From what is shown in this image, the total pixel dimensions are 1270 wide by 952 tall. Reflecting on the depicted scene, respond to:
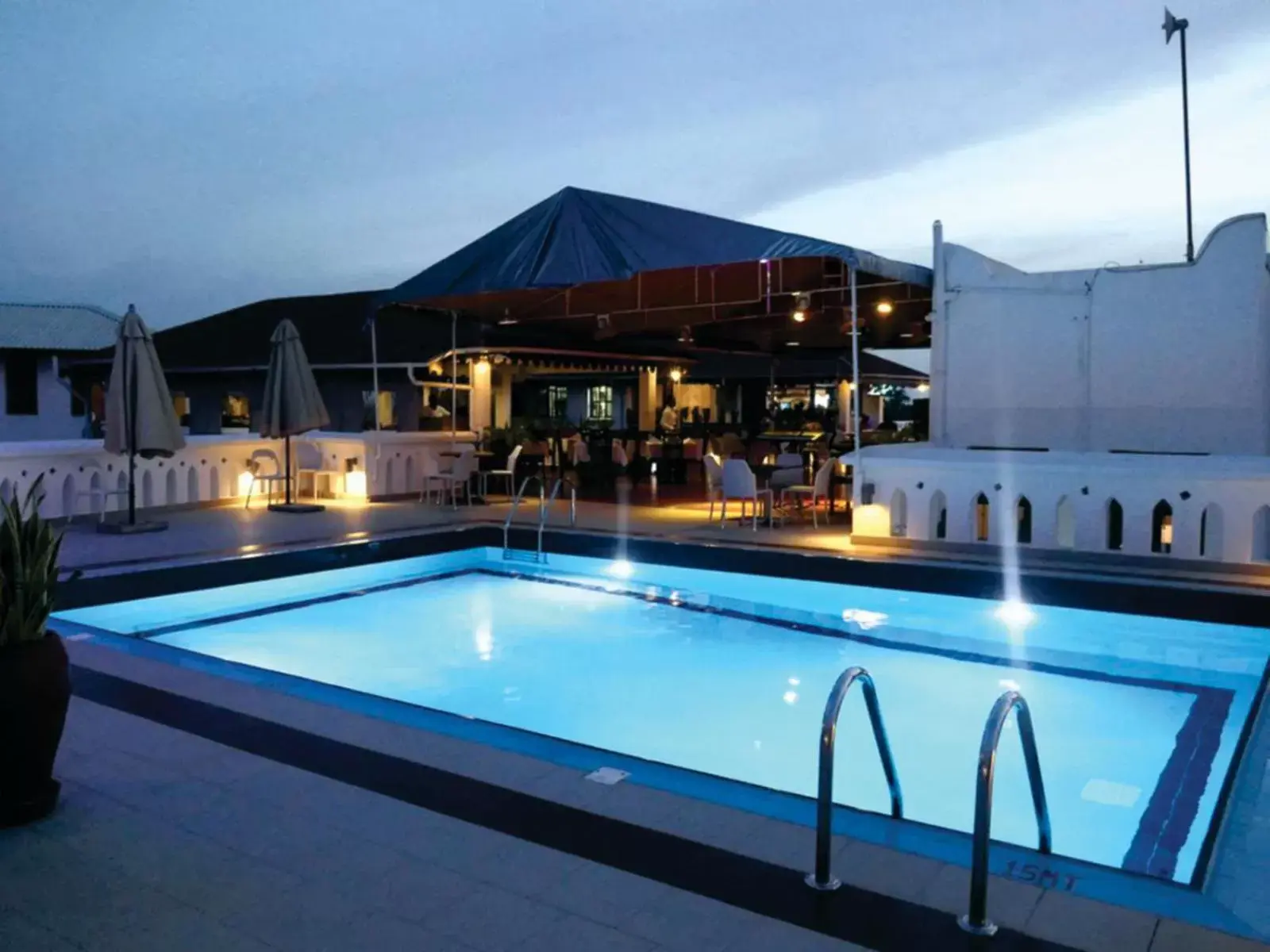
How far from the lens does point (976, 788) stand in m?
2.78

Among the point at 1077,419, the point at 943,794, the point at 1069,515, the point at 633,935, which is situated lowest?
the point at 943,794

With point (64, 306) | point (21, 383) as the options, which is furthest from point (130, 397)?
point (64, 306)

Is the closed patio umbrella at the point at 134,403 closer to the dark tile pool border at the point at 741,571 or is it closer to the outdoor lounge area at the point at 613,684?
the outdoor lounge area at the point at 613,684

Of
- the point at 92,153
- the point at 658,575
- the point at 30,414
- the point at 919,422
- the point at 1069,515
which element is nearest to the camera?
the point at 1069,515

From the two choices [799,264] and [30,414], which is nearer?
[799,264]

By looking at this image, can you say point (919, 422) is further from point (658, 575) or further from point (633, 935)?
point (633, 935)

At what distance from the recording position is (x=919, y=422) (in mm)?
16094

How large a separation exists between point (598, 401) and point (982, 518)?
26928 millimetres

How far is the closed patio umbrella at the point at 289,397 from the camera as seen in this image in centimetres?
1209

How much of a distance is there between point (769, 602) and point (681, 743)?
3644 mm

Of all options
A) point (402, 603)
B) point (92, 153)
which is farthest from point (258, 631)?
point (92, 153)

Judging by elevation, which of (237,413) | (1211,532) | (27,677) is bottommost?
(27,677)

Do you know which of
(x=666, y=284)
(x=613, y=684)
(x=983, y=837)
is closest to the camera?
(x=983, y=837)

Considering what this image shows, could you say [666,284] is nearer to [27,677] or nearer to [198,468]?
[198,468]
